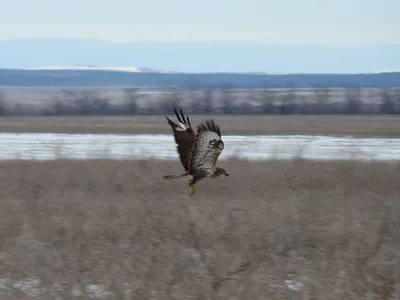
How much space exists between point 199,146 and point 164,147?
16107 mm

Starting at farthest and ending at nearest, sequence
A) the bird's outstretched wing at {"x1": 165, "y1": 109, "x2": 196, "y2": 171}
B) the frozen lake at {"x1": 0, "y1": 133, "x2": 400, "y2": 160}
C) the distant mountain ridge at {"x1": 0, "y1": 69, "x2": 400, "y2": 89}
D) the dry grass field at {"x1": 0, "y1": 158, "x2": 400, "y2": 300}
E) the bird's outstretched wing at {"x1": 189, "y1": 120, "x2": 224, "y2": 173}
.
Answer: the distant mountain ridge at {"x1": 0, "y1": 69, "x2": 400, "y2": 89}
the frozen lake at {"x1": 0, "y1": 133, "x2": 400, "y2": 160}
the dry grass field at {"x1": 0, "y1": 158, "x2": 400, "y2": 300}
the bird's outstretched wing at {"x1": 165, "y1": 109, "x2": 196, "y2": 171}
the bird's outstretched wing at {"x1": 189, "y1": 120, "x2": 224, "y2": 173}

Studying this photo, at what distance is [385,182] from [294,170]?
5.85 feet

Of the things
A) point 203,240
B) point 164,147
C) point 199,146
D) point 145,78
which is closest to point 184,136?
point 199,146

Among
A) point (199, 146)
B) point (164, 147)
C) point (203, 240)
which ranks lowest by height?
point (164, 147)

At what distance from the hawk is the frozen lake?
10.4 m

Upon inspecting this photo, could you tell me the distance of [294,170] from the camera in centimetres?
1535

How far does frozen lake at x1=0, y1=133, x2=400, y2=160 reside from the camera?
20.0m

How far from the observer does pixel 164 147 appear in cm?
2364

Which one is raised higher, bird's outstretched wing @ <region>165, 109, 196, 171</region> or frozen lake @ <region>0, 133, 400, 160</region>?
bird's outstretched wing @ <region>165, 109, 196, 171</region>

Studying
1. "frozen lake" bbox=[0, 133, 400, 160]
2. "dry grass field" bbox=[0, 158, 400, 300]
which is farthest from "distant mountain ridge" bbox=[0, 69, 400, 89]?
"dry grass field" bbox=[0, 158, 400, 300]

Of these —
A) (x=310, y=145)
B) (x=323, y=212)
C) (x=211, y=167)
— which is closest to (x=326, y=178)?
(x=323, y=212)

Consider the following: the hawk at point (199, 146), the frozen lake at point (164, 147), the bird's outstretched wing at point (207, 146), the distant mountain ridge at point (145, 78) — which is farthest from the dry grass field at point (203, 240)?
the distant mountain ridge at point (145, 78)

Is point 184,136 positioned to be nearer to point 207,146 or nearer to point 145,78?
point 207,146

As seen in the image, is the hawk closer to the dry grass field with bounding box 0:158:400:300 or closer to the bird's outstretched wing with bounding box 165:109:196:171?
the bird's outstretched wing with bounding box 165:109:196:171
